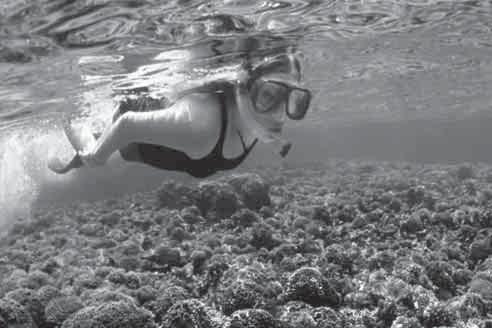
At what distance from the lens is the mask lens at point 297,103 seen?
5.82 m

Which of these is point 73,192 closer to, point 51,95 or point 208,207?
point 51,95

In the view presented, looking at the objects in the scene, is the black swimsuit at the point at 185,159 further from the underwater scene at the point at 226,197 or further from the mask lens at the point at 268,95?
the mask lens at the point at 268,95

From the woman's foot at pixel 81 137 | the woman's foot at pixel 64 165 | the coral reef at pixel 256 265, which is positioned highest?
the woman's foot at pixel 81 137

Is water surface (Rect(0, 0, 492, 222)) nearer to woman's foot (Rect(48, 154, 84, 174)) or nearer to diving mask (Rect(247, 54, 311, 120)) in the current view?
woman's foot (Rect(48, 154, 84, 174))

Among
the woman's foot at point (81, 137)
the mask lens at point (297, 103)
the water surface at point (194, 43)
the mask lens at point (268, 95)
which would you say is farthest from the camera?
the water surface at point (194, 43)

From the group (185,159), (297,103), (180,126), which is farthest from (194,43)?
(180,126)

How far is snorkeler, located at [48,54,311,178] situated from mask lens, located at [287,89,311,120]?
0.02 m

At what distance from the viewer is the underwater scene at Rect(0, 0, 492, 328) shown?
4816 mm

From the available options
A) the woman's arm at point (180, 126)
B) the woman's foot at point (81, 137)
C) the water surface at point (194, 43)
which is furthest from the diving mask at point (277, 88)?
the water surface at point (194, 43)

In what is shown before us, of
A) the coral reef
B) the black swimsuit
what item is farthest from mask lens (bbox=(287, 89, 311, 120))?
the coral reef

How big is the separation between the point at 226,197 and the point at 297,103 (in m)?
5.03

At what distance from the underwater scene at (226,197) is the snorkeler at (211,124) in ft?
0.08

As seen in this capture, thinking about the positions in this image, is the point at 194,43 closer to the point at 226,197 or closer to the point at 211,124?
the point at 226,197

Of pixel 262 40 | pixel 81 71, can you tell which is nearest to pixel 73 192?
pixel 81 71
